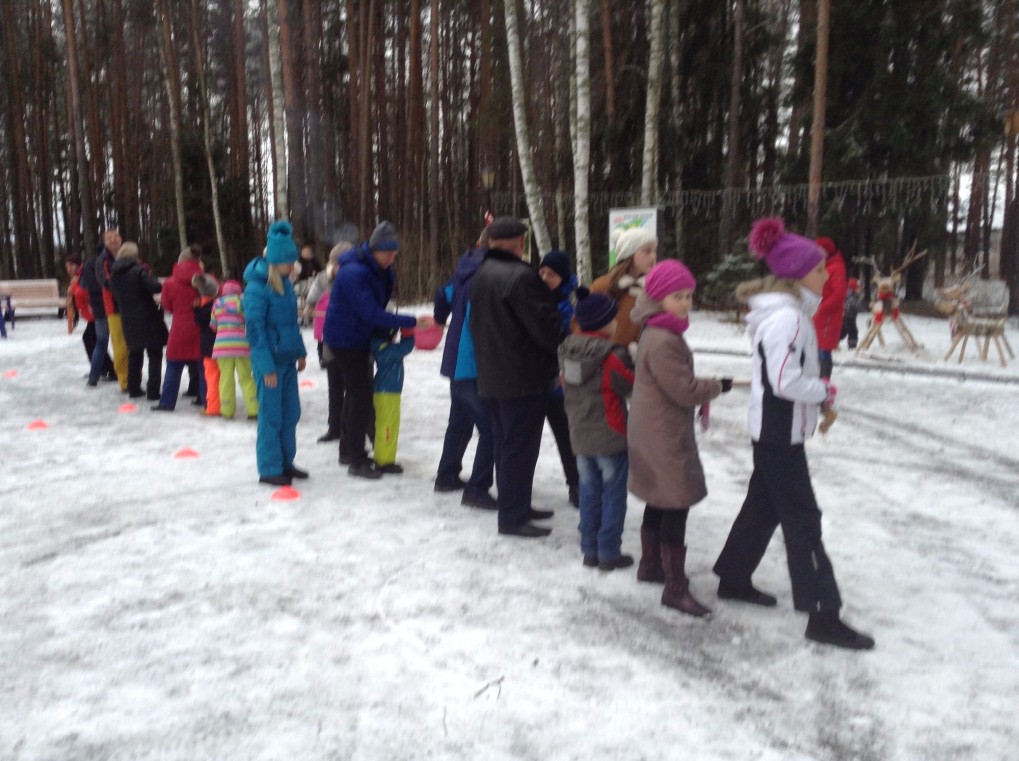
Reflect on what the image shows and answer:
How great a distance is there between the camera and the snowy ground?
282cm

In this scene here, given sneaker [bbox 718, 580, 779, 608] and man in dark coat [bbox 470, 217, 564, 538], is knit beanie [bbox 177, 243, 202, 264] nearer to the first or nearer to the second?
man in dark coat [bbox 470, 217, 564, 538]

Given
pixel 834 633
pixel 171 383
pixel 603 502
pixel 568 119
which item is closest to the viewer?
pixel 834 633

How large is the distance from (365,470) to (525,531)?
67.2 inches

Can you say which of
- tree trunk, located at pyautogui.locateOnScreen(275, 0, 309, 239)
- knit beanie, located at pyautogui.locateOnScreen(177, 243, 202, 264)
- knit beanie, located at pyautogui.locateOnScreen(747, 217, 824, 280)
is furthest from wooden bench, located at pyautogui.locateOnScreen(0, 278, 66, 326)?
knit beanie, located at pyautogui.locateOnScreen(747, 217, 824, 280)

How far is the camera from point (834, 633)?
3.42 metres

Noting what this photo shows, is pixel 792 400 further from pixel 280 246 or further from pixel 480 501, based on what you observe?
pixel 280 246

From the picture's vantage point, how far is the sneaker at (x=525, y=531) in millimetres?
4707

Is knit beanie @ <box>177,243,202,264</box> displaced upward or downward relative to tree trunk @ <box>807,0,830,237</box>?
downward

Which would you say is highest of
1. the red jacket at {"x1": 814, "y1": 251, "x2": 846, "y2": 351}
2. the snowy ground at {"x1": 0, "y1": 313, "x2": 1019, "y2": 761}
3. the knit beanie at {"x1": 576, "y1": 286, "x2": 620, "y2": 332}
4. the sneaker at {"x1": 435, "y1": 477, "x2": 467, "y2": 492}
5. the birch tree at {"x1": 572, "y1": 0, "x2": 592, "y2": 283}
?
the birch tree at {"x1": 572, "y1": 0, "x2": 592, "y2": 283}

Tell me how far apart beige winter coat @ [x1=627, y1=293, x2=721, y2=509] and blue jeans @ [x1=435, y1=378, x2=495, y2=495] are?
5.19 ft

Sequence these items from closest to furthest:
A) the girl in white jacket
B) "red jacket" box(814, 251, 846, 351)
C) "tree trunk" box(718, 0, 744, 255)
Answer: the girl in white jacket
"red jacket" box(814, 251, 846, 351)
"tree trunk" box(718, 0, 744, 255)

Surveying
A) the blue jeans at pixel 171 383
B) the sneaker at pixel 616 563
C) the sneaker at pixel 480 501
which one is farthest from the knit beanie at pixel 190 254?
the sneaker at pixel 616 563

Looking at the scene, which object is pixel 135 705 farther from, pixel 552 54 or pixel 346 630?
pixel 552 54

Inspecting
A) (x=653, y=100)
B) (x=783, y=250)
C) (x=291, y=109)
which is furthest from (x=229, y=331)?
(x=653, y=100)
